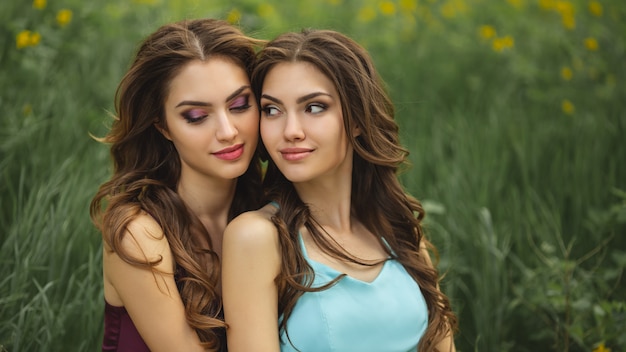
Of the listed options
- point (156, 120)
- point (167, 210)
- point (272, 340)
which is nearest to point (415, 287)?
point (272, 340)

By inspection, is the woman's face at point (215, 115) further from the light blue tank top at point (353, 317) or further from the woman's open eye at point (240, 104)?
the light blue tank top at point (353, 317)

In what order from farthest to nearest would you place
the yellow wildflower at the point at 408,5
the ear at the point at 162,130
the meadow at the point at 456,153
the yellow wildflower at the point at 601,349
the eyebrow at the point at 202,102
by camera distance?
the yellow wildflower at the point at 408,5 < the meadow at the point at 456,153 < the yellow wildflower at the point at 601,349 < the ear at the point at 162,130 < the eyebrow at the point at 202,102

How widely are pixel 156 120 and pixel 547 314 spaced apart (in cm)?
198

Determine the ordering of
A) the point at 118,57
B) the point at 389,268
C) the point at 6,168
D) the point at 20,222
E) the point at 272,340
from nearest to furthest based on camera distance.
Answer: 1. the point at 272,340
2. the point at 389,268
3. the point at 20,222
4. the point at 6,168
5. the point at 118,57

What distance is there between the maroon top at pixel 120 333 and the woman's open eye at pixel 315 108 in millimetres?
933

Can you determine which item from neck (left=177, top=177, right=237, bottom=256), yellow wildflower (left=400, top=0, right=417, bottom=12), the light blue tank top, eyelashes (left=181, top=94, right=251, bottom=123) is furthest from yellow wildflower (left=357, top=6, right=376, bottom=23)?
the light blue tank top

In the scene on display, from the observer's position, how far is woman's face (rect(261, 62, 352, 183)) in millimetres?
2229

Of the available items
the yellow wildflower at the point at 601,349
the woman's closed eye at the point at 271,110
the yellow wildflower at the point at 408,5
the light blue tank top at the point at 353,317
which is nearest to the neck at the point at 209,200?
the woman's closed eye at the point at 271,110

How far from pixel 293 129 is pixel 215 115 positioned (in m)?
0.32

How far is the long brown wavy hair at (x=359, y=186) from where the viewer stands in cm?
221

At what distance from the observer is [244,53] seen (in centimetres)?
248

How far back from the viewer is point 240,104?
94.1 inches

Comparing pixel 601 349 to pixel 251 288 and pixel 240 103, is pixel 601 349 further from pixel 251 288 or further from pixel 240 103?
pixel 240 103

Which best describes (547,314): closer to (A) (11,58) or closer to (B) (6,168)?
(B) (6,168)
